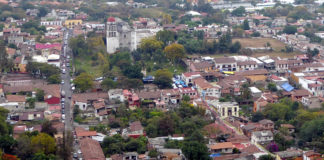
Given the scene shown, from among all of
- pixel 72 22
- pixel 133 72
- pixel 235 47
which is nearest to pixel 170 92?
pixel 133 72

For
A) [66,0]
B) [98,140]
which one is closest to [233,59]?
[98,140]

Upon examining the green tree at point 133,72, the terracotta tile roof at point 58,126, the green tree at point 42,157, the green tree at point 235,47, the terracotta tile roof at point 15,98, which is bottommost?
the terracotta tile roof at point 58,126

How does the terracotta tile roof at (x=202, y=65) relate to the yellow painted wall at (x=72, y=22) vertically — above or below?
below

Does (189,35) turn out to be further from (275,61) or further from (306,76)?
(306,76)

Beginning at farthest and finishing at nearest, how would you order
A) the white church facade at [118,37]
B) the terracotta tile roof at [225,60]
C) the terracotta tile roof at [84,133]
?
the white church facade at [118,37]
the terracotta tile roof at [225,60]
the terracotta tile roof at [84,133]

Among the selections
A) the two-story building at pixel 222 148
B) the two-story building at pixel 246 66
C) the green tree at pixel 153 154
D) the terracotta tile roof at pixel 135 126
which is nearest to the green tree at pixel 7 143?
the green tree at pixel 153 154

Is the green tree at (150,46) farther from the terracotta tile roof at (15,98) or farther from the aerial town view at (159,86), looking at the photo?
the terracotta tile roof at (15,98)

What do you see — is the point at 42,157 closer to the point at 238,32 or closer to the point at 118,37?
the point at 118,37
